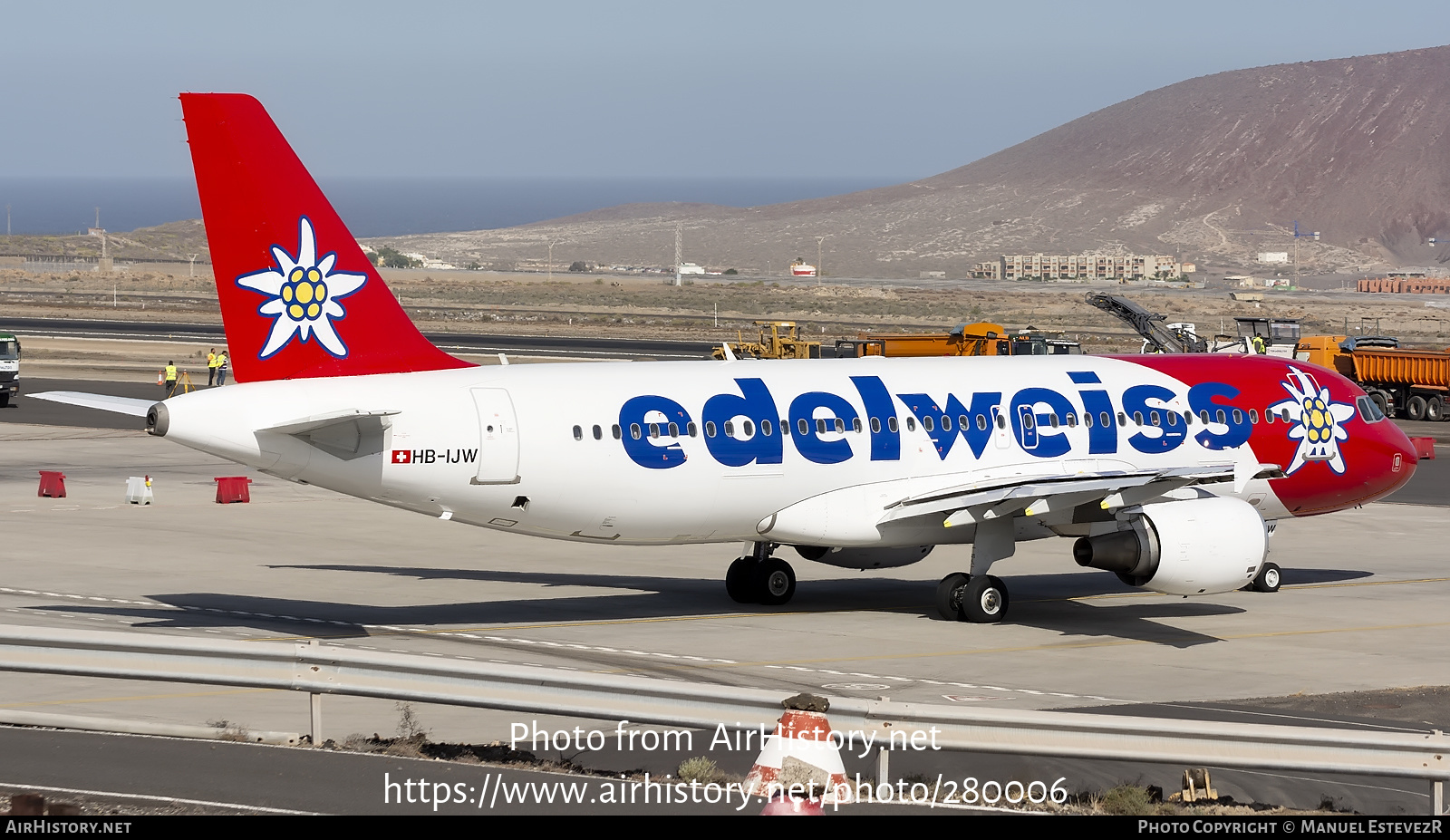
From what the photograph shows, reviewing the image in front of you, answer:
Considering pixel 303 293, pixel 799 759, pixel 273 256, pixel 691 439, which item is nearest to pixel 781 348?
pixel 691 439

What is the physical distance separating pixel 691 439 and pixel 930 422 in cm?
489

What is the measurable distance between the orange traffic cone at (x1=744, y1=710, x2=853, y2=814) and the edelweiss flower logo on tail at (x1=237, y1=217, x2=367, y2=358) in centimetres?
1482

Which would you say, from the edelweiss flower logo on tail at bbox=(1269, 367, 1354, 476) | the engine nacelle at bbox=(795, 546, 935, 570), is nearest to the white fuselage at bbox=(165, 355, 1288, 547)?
the edelweiss flower logo on tail at bbox=(1269, 367, 1354, 476)

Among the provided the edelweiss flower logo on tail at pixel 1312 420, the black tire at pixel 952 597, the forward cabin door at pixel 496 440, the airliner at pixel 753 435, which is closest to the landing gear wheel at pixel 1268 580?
the airliner at pixel 753 435

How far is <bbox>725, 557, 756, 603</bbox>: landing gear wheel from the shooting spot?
33000mm

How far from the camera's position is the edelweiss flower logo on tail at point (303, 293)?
26.7 meters

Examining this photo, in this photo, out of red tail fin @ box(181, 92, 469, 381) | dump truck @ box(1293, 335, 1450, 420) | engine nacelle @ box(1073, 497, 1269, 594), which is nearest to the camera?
red tail fin @ box(181, 92, 469, 381)

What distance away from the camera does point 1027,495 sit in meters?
29.5

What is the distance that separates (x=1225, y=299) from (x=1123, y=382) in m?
165

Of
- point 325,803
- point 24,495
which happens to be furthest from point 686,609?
point 24,495

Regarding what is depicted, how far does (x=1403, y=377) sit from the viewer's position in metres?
77.9

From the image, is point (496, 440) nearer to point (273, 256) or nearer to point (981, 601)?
point (273, 256)

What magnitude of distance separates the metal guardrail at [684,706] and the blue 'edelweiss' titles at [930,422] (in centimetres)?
1186

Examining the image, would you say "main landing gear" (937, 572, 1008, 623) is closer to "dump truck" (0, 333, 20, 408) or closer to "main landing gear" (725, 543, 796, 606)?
"main landing gear" (725, 543, 796, 606)
